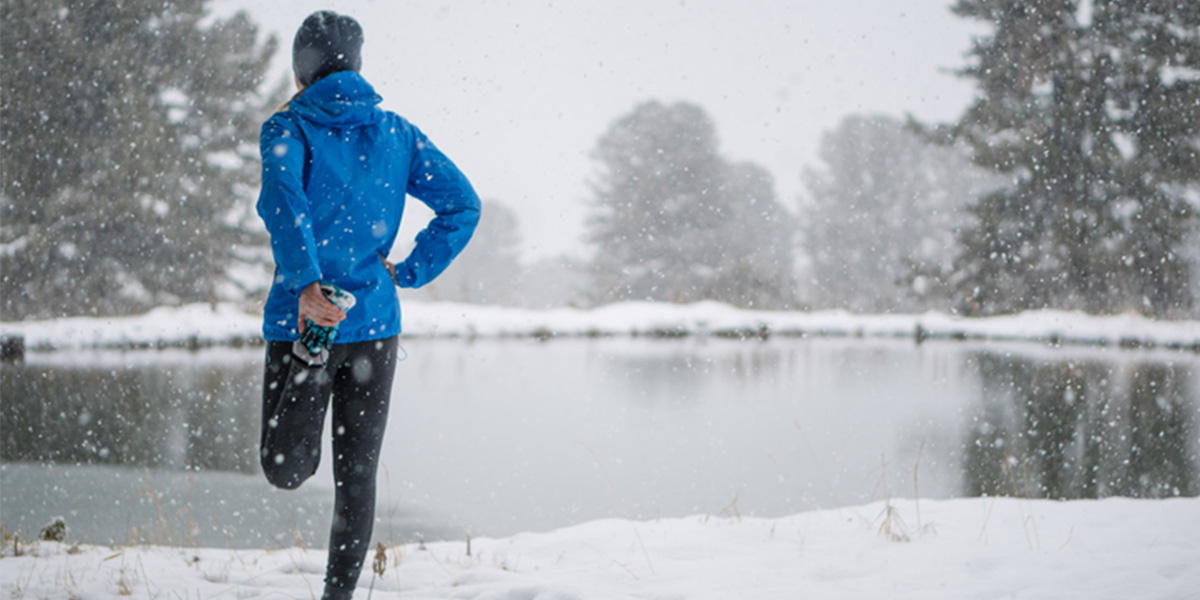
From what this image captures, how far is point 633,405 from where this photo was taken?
281 inches

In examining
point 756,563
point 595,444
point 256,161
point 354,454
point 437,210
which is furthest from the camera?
point 256,161

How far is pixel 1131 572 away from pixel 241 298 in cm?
1977

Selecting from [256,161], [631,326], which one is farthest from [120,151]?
[631,326]

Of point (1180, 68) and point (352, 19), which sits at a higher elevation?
point (1180, 68)

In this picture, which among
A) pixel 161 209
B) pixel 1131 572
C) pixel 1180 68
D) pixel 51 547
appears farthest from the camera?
pixel 161 209

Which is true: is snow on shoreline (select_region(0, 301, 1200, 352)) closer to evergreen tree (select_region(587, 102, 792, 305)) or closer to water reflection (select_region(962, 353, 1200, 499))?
water reflection (select_region(962, 353, 1200, 499))

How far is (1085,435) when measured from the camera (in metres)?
5.64

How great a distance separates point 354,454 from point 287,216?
0.58 m

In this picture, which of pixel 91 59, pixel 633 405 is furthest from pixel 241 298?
pixel 633 405

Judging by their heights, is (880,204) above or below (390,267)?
above

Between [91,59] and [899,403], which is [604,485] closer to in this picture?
[899,403]

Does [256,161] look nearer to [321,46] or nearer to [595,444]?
[595,444]

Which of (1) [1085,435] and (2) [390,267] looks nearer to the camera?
(2) [390,267]

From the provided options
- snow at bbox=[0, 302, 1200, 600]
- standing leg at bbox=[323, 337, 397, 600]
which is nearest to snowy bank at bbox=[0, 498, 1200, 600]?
snow at bbox=[0, 302, 1200, 600]
